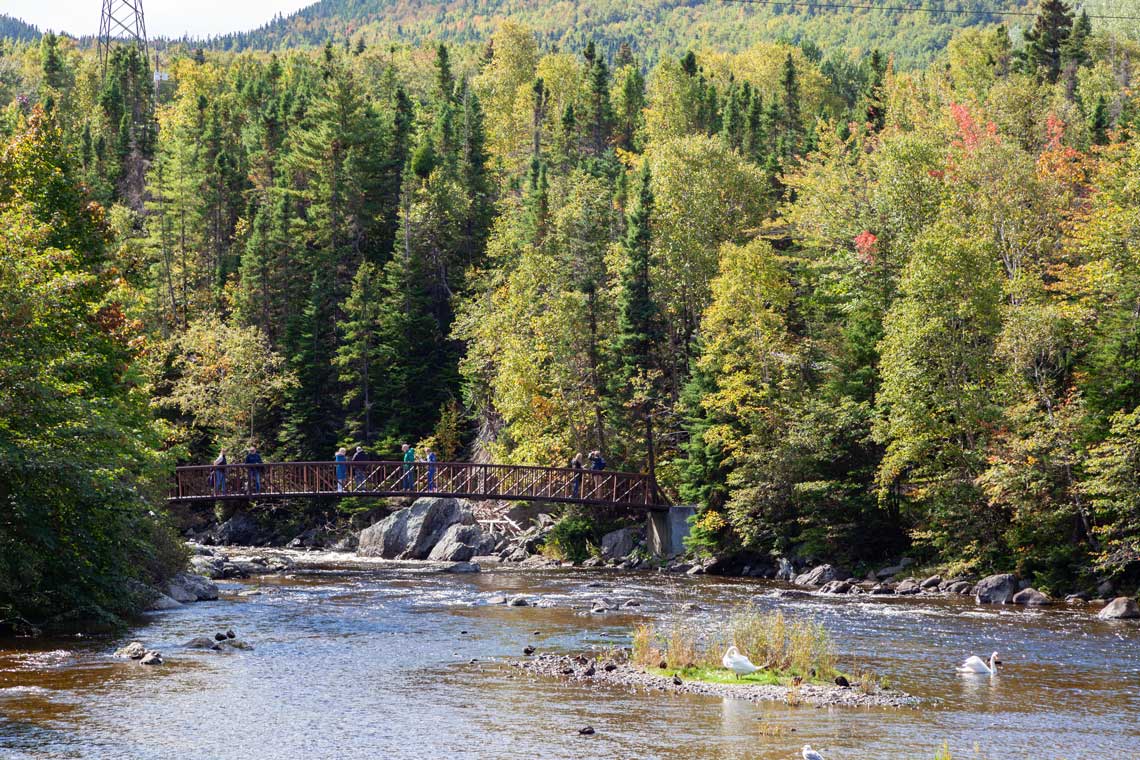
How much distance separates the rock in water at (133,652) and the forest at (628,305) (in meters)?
2.24

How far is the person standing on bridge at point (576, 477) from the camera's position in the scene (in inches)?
1837

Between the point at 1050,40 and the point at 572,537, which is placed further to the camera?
the point at 1050,40

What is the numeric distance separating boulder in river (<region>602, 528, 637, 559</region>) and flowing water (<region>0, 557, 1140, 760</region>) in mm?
16973

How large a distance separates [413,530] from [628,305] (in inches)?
492

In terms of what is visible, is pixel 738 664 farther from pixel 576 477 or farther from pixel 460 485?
pixel 460 485

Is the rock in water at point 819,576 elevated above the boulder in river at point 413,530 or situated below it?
below

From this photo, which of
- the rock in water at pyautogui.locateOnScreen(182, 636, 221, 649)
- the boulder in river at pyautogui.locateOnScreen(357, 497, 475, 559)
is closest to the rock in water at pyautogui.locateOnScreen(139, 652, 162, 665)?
the rock in water at pyautogui.locateOnScreen(182, 636, 221, 649)

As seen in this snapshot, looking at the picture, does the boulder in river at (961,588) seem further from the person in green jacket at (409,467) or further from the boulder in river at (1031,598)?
the person in green jacket at (409,467)

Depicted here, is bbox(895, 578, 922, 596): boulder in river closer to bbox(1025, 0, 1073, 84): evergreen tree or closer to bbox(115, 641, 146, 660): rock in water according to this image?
bbox(115, 641, 146, 660): rock in water

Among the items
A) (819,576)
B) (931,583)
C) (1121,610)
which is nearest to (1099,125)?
(819,576)

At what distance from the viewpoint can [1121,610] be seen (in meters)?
30.5

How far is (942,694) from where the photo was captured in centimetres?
1991

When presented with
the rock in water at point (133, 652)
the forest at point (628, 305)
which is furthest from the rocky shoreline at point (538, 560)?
the rock in water at point (133, 652)

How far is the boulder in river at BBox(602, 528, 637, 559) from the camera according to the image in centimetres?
4822
